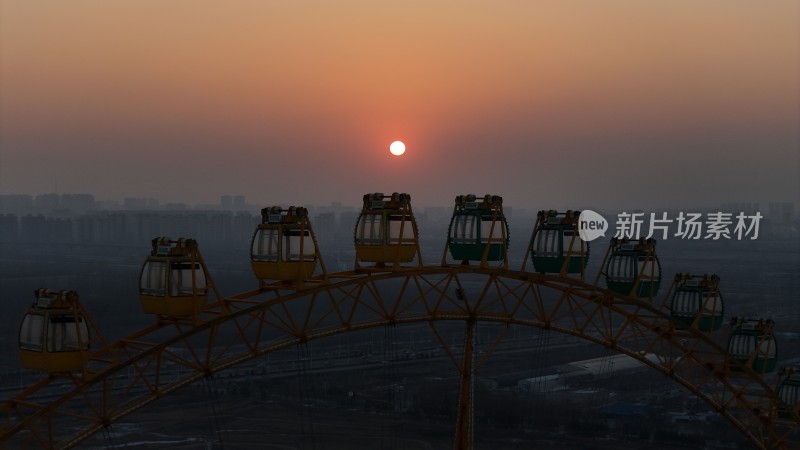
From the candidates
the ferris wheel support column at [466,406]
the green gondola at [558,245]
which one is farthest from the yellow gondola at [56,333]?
the green gondola at [558,245]

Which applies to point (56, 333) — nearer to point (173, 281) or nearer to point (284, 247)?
point (173, 281)

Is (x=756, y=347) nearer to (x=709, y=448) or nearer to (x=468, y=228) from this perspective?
(x=468, y=228)

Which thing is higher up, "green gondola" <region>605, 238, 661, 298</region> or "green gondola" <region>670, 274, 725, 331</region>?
"green gondola" <region>605, 238, 661, 298</region>

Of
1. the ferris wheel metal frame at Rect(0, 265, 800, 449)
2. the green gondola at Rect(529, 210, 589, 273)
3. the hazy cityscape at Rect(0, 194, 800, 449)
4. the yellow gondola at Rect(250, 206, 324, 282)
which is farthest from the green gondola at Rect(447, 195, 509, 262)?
the hazy cityscape at Rect(0, 194, 800, 449)

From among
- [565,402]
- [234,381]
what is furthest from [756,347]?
[234,381]

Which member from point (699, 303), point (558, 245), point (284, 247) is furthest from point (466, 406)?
point (699, 303)

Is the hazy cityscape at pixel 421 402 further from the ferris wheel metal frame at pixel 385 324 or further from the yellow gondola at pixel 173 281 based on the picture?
the yellow gondola at pixel 173 281

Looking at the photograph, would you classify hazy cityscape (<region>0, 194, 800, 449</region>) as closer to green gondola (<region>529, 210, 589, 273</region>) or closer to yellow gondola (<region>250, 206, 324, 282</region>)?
green gondola (<region>529, 210, 589, 273</region>)
